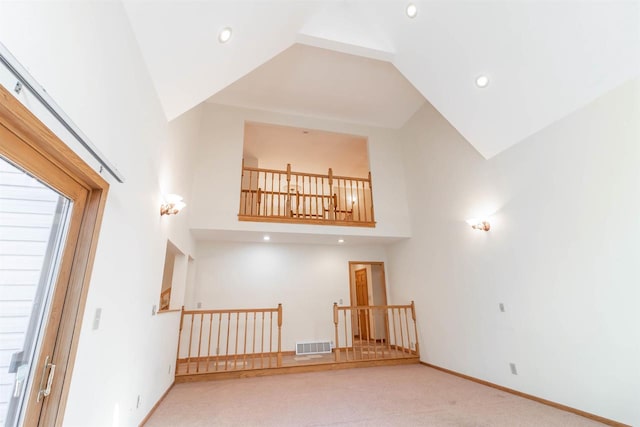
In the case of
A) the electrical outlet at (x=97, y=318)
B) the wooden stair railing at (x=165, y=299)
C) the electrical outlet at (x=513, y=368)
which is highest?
the wooden stair railing at (x=165, y=299)

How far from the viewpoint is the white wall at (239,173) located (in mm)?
5109

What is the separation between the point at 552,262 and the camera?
3.12 m

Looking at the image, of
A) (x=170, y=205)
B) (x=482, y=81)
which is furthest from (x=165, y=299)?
(x=482, y=81)

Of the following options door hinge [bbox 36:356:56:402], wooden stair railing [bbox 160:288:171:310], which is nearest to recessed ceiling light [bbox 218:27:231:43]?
door hinge [bbox 36:356:56:402]

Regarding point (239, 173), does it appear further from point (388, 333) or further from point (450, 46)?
point (388, 333)

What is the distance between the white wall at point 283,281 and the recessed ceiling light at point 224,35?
165 inches

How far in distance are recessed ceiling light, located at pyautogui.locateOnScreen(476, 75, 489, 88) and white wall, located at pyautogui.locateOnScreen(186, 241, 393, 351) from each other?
4335 mm

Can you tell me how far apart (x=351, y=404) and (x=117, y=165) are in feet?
10.9

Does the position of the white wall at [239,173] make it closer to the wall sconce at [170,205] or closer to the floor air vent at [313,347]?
the wall sconce at [170,205]

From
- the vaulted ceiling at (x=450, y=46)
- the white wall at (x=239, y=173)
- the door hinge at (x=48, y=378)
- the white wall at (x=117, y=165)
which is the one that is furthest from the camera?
the white wall at (x=239, y=173)

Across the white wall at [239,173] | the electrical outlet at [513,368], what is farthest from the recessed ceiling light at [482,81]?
the electrical outlet at [513,368]

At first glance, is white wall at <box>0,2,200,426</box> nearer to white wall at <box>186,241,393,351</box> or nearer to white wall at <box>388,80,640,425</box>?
white wall at <box>186,241,393,351</box>

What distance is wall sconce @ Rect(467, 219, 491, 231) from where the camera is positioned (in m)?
4.00

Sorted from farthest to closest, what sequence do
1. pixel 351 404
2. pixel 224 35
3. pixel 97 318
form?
1. pixel 351 404
2. pixel 224 35
3. pixel 97 318
